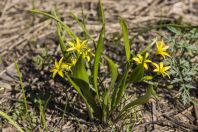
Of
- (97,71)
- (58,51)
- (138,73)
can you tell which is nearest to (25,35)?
(58,51)

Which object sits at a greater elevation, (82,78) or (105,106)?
(82,78)

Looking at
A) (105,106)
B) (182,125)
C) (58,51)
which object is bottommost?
(182,125)

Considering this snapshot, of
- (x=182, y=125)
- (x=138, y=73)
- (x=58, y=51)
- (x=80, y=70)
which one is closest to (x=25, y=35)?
(x=58, y=51)

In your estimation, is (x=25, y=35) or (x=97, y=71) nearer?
(x=97, y=71)

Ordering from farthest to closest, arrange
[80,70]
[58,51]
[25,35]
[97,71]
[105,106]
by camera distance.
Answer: [25,35] < [58,51] < [105,106] < [97,71] < [80,70]

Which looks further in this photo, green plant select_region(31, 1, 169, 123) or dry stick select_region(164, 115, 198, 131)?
dry stick select_region(164, 115, 198, 131)

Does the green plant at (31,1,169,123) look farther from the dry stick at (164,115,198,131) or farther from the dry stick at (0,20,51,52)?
the dry stick at (0,20,51,52)

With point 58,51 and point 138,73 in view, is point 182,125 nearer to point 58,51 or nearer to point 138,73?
point 138,73

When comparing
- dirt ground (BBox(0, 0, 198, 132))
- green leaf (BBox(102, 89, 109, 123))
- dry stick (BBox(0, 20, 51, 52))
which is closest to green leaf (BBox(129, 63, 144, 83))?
green leaf (BBox(102, 89, 109, 123))

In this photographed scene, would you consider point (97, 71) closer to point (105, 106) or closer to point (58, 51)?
point (105, 106)

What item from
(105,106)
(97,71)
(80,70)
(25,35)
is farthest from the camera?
(25,35)
